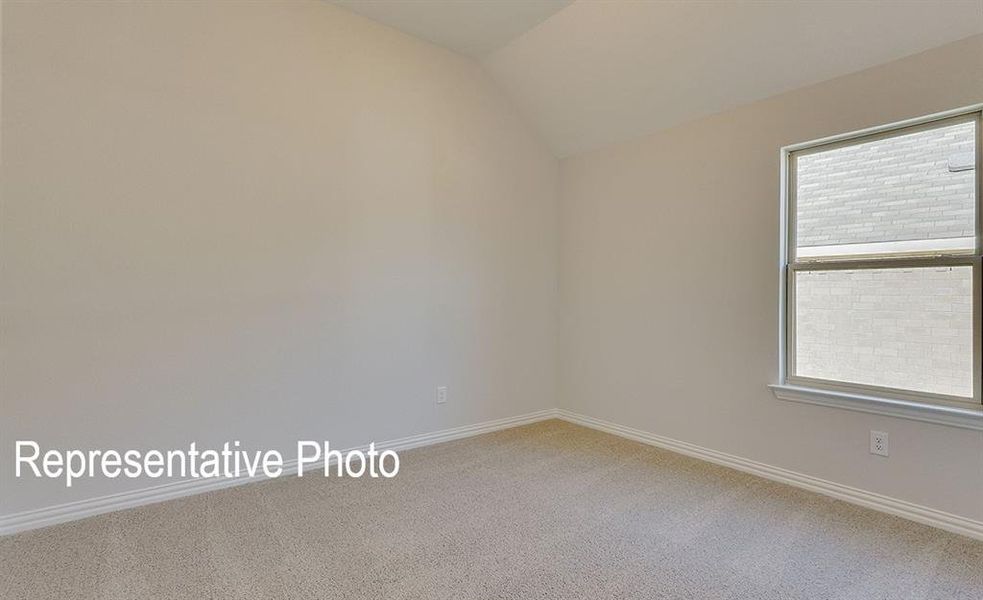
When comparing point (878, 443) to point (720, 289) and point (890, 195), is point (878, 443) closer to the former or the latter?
point (720, 289)

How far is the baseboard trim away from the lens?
208 cm

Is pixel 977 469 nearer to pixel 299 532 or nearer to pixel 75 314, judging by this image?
pixel 299 532

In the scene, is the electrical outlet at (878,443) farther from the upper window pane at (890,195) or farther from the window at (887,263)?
the upper window pane at (890,195)

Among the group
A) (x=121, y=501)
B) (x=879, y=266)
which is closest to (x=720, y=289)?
(x=879, y=266)

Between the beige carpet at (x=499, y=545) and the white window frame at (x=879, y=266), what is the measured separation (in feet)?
1.70

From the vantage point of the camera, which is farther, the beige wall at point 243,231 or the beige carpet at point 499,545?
the beige wall at point 243,231

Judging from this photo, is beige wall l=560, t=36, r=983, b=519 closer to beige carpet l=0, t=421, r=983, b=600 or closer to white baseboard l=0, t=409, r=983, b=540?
white baseboard l=0, t=409, r=983, b=540

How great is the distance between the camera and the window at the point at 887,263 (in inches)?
83.6

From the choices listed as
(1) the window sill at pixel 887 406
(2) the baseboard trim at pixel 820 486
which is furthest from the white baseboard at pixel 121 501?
(1) the window sill at pixel 887 406

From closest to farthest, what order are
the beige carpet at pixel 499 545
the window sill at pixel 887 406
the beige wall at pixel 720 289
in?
the beige carpet at pixel 499 545, the window sill at pixel 887 406, the beige wall at pixel 720 289

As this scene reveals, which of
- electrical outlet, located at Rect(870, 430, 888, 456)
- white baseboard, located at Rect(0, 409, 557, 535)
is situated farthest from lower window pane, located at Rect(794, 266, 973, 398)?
white baseboard, located at Rect(0, 409, 557, 535)

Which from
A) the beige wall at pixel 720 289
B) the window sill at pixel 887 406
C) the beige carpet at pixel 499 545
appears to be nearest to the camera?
the beige carpet at pixel 499 545

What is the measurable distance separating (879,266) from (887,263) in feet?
0.12

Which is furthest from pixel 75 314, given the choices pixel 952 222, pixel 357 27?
pixel 952 222
